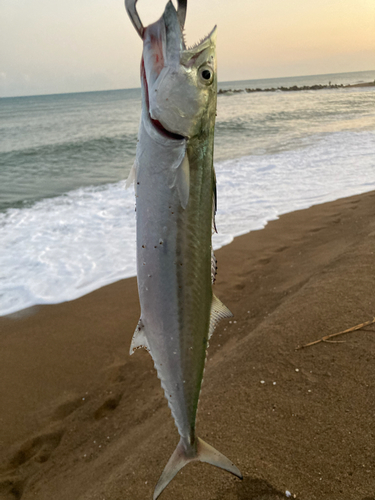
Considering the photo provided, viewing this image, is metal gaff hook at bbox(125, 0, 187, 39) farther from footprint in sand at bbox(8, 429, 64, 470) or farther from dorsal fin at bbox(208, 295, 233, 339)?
footprint in sand at bbox(8, 429, 64, 470)

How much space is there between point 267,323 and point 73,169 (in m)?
13.9

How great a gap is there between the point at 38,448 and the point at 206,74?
131 inches

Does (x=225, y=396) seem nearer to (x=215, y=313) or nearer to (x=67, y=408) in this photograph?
(x=215, y=313)

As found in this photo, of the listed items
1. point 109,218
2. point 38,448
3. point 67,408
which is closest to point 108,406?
point 67,408

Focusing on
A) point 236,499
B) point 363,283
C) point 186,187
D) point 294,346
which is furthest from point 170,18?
point 363,283

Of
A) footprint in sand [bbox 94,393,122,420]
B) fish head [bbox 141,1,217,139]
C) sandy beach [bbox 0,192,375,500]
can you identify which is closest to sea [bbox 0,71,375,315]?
sandy beach [bbox 0,192,375,500]

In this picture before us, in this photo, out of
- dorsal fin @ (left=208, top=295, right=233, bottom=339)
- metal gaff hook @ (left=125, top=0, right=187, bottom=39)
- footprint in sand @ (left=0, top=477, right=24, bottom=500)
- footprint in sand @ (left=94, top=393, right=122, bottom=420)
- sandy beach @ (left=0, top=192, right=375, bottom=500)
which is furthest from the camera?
footprint in sand @ (left=94, top=393, right=122, bottom=420)

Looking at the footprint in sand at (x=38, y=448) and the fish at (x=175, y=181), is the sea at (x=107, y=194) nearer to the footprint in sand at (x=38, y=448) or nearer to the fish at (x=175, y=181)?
the footprint in sand at (x=38, y=448)

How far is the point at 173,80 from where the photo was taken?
1.27 m

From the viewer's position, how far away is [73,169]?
15.4 m

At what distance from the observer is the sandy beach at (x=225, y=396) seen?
2047 mm

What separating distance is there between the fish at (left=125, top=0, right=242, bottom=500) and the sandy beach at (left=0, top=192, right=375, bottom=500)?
117cm

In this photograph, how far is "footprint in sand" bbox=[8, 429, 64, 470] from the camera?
304cm

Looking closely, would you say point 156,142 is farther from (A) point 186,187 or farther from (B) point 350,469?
(B) point 350,469
